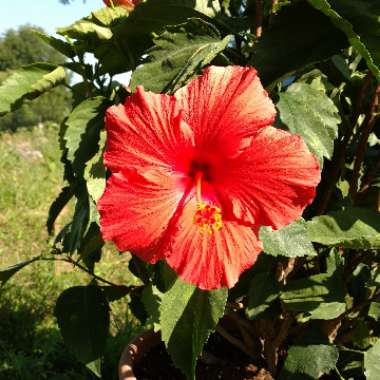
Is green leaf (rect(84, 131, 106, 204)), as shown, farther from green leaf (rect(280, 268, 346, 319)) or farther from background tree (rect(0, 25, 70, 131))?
background tree (rect(0, 25, 70, 131))

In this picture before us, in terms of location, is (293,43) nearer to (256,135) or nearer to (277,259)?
(256,135)

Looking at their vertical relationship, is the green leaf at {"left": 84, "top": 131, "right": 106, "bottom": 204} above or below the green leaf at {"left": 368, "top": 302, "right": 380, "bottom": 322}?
above

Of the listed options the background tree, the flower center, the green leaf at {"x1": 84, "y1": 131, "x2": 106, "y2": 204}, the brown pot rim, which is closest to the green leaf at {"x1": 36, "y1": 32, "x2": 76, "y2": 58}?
the green leaf at {"x1": 84, "y1": 131, "x2": 106, "y2": 204}

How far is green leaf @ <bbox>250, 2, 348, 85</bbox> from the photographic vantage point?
0.75 metres

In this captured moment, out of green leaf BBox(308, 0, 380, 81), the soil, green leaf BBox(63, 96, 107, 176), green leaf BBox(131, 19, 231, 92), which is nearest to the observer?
green leaf BBox(308, 0, 380, 81)

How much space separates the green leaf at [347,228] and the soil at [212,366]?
54 centimetres

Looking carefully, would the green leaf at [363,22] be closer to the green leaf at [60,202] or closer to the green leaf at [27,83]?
the green leaf at [27,83]

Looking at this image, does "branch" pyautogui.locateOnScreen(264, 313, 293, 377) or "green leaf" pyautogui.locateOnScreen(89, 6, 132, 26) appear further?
"branch" pyautogui.locateOnScreen(264, 313, 293, 377)

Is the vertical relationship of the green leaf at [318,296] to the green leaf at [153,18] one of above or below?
below

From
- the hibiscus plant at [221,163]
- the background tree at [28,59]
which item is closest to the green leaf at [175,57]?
the hibiscus plant at [221,163]

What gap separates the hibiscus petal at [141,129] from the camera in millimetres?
681

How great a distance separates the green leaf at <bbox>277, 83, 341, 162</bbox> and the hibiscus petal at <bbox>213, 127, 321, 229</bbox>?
0.48 ft

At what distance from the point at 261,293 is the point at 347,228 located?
0.24 metres

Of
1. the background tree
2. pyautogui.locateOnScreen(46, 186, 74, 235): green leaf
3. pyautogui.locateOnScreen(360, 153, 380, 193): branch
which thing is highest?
pyautogui.locateOnScreen(46, 186, 74, 235): green leaf
